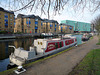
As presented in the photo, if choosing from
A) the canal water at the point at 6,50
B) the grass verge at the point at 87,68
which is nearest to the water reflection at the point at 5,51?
the canal water at the point at 6,50

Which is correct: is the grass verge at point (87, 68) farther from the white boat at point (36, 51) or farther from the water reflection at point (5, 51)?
the water reflection at point (5, 51)

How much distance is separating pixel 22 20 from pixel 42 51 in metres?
43.5

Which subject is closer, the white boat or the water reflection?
the white boat

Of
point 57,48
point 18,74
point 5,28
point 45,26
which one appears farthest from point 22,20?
point 18,74

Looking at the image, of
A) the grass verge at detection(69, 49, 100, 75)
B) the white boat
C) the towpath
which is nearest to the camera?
the grass verge at detection(69, 49, 100, 75)

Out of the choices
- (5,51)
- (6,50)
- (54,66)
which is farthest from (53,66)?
(6,50)

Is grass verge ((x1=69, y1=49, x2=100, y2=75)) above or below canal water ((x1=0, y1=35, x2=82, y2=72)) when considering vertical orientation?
above

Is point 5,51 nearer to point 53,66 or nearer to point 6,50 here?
point 6,50

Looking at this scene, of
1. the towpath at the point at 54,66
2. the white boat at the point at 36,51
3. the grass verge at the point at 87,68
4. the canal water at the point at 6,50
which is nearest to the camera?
the grass verge at the point at 87,68

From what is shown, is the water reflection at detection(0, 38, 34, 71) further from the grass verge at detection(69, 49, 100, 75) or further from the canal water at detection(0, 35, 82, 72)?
the grass verge at detection(69, 49, 100, 75)

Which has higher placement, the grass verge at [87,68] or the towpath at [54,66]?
the grass verge at [87,68]

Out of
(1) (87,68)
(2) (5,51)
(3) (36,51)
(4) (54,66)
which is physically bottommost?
(2) (5,51)

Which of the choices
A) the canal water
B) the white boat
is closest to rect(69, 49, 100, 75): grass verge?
the white boat

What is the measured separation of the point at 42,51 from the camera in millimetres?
8953
